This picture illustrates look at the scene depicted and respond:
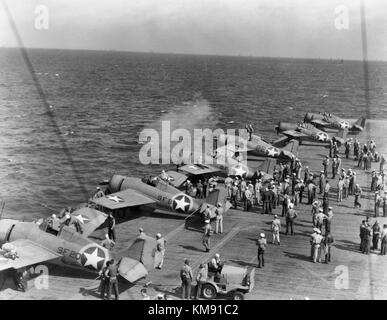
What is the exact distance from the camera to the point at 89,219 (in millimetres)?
23734

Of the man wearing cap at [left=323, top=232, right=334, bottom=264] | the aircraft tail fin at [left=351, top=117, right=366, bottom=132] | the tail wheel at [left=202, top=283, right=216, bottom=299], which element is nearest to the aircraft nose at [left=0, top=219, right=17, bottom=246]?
the tail wheel at [left=202, top=283, right=216, bottom=299]

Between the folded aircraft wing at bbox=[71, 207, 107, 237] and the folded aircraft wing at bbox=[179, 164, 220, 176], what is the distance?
10.5 metres

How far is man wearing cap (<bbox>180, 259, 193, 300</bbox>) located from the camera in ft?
58.7

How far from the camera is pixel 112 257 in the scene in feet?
64.5

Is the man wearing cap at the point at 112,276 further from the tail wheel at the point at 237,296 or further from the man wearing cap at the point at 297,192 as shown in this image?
the man wearing cap at the point at 297,192

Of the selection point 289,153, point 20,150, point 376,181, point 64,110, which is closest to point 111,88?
point 64,110

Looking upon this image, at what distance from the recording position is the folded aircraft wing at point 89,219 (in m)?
23.1

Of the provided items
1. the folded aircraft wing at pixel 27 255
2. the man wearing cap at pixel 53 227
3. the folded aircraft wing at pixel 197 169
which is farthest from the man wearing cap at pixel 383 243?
the man wearing cap at pixel 53 227

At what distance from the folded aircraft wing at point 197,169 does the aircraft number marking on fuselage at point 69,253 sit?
14.4 metres

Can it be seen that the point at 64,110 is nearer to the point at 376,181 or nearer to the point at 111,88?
the point at 111,88

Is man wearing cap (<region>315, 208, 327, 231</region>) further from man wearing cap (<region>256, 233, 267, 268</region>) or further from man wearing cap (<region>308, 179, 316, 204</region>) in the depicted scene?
man wearing cap (<region>308, 179, 316, 204</region>)

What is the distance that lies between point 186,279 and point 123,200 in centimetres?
1073

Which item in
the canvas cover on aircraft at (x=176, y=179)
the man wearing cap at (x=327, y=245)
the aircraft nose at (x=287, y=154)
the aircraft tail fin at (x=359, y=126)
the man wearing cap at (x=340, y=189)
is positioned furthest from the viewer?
the aircraft tail fin at (x=359, y=126)

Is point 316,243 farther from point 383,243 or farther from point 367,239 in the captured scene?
point 383,243
